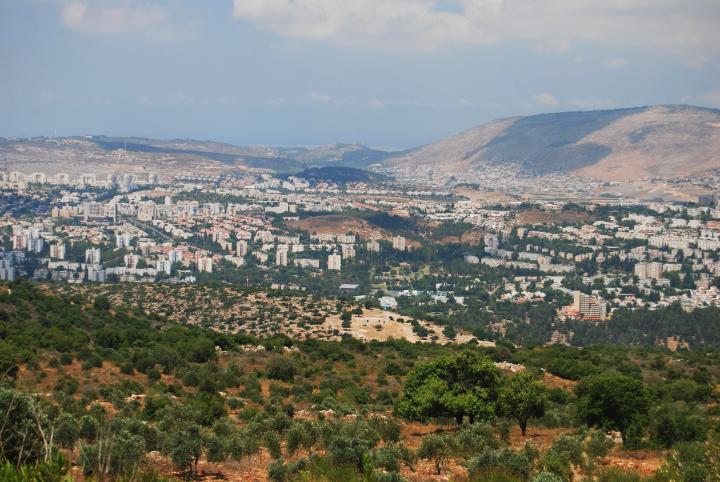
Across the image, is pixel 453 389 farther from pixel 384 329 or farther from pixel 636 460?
pixel 384 329

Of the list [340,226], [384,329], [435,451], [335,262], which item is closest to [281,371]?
[435,451]

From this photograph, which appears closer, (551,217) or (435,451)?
(435,451)

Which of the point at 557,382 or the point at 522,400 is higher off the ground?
the point at 522,400

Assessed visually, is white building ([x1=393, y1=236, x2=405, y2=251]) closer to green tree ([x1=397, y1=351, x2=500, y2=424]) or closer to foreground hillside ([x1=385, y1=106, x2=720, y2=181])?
green tree ([x1=397, y1=351, x2=500, y2=424])

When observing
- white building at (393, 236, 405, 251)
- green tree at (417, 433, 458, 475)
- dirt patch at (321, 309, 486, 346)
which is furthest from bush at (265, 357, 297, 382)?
white building at (393, 236, 405, 251)

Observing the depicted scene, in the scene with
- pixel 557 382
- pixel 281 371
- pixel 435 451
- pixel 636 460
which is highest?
pixel 435 451
